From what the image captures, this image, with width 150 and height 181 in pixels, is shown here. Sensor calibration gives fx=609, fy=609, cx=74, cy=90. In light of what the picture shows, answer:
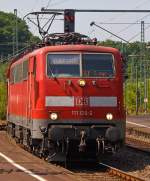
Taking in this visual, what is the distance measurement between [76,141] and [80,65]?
219cm

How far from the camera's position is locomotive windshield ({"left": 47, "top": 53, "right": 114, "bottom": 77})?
17.2 metres

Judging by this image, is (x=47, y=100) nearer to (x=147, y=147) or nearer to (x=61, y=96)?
(x=61, y=96)

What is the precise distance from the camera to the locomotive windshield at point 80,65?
17.2 m

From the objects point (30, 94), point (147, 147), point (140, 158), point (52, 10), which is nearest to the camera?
point (30, 94)

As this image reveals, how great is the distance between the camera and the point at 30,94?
18375mm

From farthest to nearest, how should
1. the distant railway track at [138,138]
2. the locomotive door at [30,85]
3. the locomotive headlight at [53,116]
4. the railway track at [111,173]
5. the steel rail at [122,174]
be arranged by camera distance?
1. the distant railway track at [138,138]
2. the locomotive door at [30,85]
3. the locomotive headlight at [53,116]
4. the railway track at [111,173]
5. the steel rail at [122,174]

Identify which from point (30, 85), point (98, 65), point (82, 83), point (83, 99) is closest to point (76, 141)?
point (83, 99)

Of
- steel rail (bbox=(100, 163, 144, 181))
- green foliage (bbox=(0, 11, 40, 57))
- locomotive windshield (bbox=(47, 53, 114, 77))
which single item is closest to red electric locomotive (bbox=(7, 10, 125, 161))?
locomotive windshield (bbox=(47, 53, 114, 77))

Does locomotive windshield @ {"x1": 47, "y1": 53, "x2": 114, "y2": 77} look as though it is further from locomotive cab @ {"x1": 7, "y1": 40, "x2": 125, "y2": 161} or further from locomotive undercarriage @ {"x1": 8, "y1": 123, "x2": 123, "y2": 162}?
locomotive undercarriage @ {"x1": 8, "y1": 123, "x2": 123, "y2": 162}

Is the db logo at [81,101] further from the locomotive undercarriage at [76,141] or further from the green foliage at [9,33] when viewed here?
the green foliage at [9,33]

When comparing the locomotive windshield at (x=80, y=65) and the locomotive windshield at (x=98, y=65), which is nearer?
the locomotive windshield at (x=80, y=65)

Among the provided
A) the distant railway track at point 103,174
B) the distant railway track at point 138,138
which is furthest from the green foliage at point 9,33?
the distant railway track at point 103,174

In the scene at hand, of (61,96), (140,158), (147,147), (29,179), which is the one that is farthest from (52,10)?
(29,179)

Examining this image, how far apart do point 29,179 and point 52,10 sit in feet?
57.4
